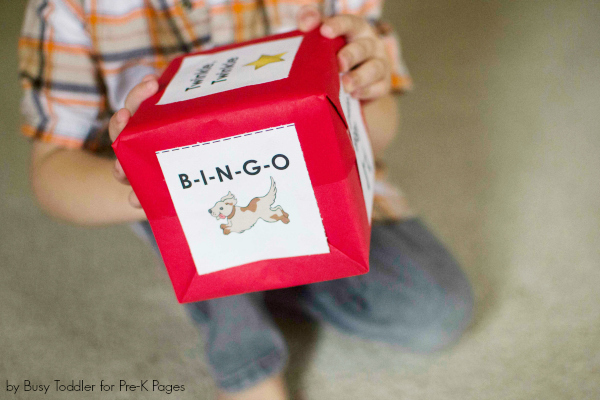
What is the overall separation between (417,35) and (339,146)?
3.75ft

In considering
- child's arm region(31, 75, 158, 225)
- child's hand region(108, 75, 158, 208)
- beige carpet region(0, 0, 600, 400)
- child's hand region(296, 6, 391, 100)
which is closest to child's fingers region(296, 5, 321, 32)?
child's hand region(296, 6, 391, 100)

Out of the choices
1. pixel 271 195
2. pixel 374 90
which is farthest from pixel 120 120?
pixel 374 90

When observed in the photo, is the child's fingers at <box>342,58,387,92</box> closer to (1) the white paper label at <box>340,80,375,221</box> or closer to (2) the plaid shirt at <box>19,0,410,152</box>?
(1) the white paper label at <box>340,80,375,221</box>

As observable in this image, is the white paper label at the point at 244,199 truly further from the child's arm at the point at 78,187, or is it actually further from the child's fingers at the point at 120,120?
the child's arm at the point at 78,187

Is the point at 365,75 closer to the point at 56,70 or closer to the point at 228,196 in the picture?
the point at 228,196

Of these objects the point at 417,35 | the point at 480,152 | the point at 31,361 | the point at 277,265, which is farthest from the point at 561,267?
the point at 417,35

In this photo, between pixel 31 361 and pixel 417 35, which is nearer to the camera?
pixel 31 361

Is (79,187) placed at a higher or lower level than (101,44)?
lower

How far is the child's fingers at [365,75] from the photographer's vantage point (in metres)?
0.37

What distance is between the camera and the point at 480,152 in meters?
0.92

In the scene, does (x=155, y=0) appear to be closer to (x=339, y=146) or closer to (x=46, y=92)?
(x=46, y=92)

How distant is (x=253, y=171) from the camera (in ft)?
1.01

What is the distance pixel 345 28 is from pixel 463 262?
443 mm

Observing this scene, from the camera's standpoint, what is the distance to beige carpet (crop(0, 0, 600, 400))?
578 millimetres
